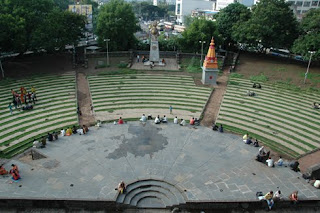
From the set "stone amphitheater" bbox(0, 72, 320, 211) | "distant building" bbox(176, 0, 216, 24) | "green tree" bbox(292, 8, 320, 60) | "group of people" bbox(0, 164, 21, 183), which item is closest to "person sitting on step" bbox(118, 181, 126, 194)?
"stone amphitheater" bbox(0, 72, 320, 211)

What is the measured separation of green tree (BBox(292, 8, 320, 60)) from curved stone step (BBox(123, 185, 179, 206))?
36735 mm

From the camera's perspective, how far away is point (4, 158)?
23297 mm

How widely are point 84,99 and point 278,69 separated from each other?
3336 centimetres

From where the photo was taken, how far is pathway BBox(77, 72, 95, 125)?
30547mm

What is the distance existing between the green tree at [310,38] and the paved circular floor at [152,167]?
2683cm

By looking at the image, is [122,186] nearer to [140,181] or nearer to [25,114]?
[140,181]

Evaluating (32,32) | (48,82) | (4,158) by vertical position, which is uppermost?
(32,32)

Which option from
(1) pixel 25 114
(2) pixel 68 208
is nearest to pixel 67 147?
(2) pixel 68 208

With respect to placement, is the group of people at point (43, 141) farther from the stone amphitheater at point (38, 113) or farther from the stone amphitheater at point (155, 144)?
the stone amphitheater at point (38, 113)

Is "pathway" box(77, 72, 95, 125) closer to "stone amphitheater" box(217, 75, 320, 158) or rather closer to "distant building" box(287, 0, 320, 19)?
"stone amphitheater" box(217, 75, 320, 158)

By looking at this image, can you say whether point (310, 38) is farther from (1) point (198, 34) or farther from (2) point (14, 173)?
(2) point (14, 173)

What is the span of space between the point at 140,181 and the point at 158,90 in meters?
20.4

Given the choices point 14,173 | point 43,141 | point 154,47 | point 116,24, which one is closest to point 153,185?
point 14,173

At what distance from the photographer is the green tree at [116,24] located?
52.2 meters
